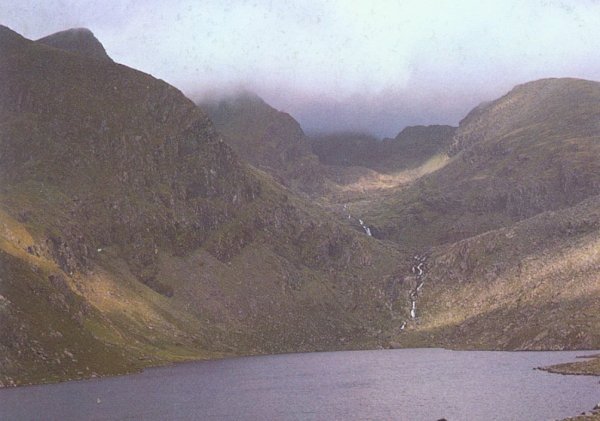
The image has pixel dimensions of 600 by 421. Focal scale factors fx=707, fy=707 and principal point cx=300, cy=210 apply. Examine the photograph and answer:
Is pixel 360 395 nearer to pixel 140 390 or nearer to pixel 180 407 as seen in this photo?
pixel 180 407

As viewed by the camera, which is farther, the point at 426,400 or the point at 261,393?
the point at 261,393

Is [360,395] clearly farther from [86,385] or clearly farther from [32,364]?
[32,364]

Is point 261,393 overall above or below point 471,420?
below

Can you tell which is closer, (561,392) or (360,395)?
(561,392)

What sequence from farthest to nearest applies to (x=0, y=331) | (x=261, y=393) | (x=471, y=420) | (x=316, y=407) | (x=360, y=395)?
(x=0, y=331), (x=261, y=393), (x=360, y=395), (x=316, y=407), (x=471, y=420)

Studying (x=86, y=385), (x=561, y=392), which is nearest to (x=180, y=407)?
(x=86, y=385)

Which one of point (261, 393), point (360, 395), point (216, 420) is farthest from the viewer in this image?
point (261, 393)

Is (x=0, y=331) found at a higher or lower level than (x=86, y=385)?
higher

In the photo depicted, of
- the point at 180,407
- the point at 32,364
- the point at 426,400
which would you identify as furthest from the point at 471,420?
the point at 32,364

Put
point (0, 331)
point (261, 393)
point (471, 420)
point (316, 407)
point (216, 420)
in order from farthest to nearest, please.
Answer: point (0, 331) < point (261, 393) < point (316, 407) < point (216, 420) < point (471, 420)
